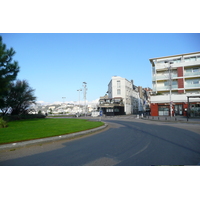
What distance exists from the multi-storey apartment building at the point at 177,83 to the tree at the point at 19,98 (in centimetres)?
2720

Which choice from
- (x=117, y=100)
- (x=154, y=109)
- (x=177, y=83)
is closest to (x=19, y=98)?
(x=154, y=109)

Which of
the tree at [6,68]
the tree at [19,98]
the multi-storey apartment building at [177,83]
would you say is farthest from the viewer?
the multi-storey apartment building at [177,83]

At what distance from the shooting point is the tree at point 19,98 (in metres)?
25.8

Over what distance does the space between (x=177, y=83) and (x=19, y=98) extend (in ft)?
120

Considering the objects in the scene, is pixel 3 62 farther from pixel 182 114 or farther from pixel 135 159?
pixel 182 114

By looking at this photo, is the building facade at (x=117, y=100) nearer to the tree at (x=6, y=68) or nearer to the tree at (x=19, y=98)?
the tree at (x=19, y=98)

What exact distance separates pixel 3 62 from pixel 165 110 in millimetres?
32849

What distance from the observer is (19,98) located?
27.0m

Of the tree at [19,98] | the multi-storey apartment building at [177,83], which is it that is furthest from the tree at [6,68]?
the multi-storey apartment building at [177,83]

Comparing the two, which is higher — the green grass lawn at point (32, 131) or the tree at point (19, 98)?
the tree at point (19, 98)

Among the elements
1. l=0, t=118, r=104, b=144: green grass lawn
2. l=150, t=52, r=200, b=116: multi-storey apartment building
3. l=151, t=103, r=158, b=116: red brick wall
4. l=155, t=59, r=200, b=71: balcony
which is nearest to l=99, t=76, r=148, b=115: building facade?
l=150, t=52, r=200, b=116: multi-storey apartment building

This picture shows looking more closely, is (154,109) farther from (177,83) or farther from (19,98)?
(19,98)

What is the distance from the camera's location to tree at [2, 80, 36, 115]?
84.6 feet

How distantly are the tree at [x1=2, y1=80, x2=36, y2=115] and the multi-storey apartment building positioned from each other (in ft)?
89.2
